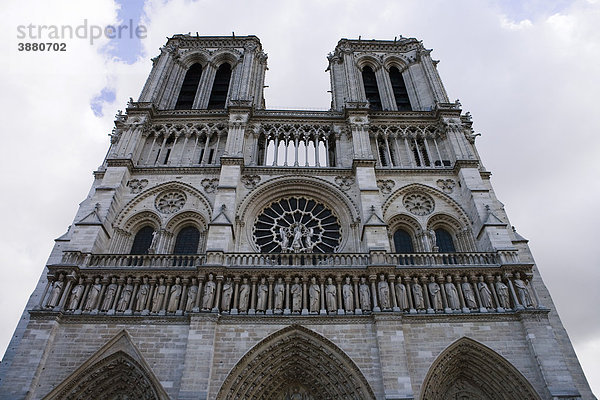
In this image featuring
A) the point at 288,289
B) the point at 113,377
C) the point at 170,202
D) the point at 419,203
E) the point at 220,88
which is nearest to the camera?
the point at 113,377

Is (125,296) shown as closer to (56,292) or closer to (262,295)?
(56,292)

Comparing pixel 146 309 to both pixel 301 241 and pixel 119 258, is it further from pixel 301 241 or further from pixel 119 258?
pixel 301 241

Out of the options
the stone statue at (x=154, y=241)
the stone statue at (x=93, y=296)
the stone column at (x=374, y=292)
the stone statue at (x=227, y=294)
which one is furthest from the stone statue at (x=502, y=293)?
the stone statue at (x=93, y=296)

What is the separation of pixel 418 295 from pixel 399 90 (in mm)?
13980

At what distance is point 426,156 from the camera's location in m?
19.0

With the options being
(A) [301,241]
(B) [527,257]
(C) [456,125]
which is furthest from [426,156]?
(A) [301,241]

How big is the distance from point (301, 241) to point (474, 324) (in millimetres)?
6565

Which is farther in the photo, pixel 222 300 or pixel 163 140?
pixel 163 140

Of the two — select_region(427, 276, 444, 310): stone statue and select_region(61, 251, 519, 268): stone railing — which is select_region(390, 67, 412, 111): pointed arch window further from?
select_region(427, 276, 444, 310): stone statue

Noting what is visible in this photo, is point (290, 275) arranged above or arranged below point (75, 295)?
above

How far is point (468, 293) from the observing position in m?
13.3

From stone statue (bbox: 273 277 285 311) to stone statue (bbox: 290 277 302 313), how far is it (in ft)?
1.11

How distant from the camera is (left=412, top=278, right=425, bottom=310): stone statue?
1301cm

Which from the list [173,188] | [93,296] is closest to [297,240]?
[173,188]
